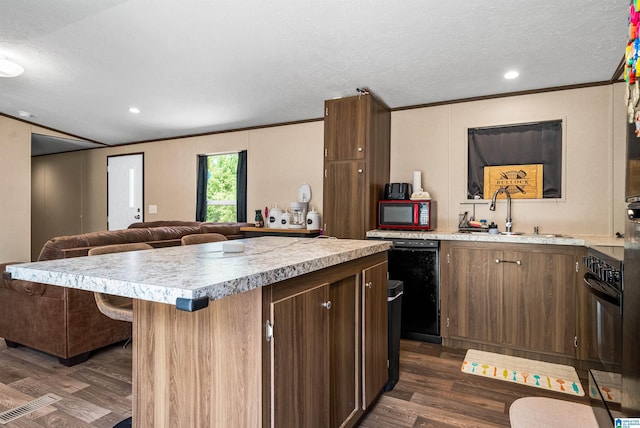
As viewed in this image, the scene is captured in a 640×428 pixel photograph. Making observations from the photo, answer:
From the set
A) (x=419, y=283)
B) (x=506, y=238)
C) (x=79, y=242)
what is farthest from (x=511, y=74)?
(x=79, y=242)

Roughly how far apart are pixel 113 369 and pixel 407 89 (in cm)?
355

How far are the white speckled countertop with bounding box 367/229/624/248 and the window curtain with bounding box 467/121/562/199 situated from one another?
26.8 inches

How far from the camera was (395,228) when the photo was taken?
11.9ft

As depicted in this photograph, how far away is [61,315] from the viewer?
2654 millimetres

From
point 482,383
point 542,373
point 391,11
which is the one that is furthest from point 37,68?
point 542,373

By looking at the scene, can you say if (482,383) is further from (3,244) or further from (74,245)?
(3,244)

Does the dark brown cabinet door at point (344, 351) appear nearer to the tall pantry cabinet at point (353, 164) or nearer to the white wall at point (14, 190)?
the tall pantry cabinet at point (353, 164)

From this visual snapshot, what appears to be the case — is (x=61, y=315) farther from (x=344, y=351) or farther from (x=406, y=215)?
(x=406, y=215)

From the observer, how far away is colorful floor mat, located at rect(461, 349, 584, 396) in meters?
2.47

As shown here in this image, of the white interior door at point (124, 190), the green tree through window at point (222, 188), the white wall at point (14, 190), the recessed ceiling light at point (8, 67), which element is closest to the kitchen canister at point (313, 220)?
the green tree through window at point (222, 188)

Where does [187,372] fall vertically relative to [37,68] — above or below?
below

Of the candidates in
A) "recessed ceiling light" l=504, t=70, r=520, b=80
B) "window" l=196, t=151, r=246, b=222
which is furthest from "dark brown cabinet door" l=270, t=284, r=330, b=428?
"window" l=196, t=151, r=246, b=222

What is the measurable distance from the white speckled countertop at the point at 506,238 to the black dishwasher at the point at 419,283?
6 centimetres

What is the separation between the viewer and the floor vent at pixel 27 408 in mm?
1994
